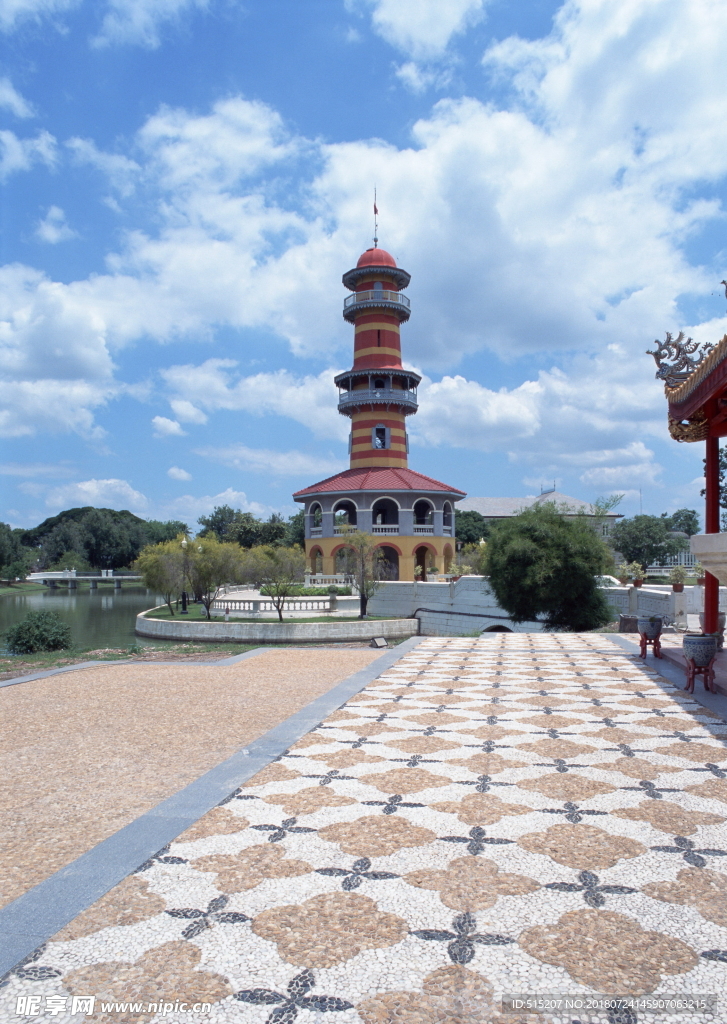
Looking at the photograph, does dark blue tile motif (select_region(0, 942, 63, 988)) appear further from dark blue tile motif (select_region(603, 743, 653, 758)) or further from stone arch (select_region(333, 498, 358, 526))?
stone arch (select_region(333, 498, 358, 526))

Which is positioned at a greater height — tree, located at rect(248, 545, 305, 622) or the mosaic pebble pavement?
tree, located at rect(248, 545, 305, 622)

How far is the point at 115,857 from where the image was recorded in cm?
414

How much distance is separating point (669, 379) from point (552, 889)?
8.97 m

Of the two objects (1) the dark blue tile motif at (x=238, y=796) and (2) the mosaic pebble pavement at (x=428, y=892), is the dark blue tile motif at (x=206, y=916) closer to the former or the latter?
(2) the mosaic pebble pavement at (x=428, y=892)

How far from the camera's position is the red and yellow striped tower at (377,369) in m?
41.6

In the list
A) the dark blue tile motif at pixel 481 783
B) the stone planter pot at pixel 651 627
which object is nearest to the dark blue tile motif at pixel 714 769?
the dark blue tile motif at pixel 481 783

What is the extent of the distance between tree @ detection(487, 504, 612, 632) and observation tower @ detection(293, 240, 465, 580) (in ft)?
59.3

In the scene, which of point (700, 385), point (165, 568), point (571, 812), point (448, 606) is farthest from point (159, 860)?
point (165, 568)

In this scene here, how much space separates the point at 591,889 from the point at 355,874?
1.24m

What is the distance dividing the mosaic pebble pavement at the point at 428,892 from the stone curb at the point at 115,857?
10cm

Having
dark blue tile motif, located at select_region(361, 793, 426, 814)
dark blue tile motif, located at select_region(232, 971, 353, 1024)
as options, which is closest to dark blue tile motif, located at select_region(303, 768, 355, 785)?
dark blue tile motif, located at select_region(361, 793, 426, 814)

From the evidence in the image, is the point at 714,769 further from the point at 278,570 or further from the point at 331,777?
the point at 278,570

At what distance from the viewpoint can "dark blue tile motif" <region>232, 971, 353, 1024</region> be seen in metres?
2.72

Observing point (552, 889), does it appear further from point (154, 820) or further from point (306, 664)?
point (306, 664)
